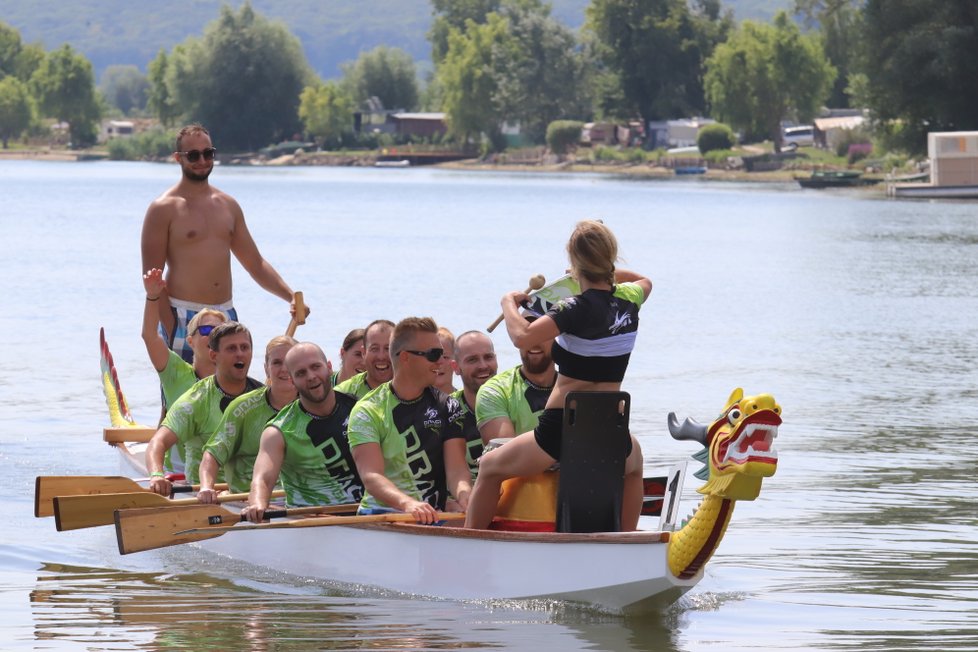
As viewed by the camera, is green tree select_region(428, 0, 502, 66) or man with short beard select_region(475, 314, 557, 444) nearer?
man with short beard select_region(475, 314, 557, 444)

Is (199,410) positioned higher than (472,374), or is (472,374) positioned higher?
(472,374)

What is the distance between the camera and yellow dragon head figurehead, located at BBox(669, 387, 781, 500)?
7141 millimetres

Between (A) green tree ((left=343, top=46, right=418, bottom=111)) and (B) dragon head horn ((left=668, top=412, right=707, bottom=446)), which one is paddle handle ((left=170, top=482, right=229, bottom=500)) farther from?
(A) green tree ((left=343, top=46, right=418, bottom=111))

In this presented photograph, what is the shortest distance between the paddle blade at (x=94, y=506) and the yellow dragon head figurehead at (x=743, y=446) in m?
3.29

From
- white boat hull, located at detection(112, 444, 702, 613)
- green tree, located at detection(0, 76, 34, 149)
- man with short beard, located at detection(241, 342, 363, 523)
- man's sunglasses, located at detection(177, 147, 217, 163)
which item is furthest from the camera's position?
green tree, located at detection(0, 76, 34, 149)

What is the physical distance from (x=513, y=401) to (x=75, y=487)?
109 inches

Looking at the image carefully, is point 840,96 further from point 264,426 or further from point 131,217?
point 264,426

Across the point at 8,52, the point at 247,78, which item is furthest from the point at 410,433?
the point at 8,52

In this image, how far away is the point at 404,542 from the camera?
8469mm

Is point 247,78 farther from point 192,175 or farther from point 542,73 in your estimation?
point 192,175

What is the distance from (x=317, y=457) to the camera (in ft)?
29.8

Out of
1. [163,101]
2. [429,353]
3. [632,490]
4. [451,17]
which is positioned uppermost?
[451,17]

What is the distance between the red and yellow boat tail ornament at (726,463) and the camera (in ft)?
23.5

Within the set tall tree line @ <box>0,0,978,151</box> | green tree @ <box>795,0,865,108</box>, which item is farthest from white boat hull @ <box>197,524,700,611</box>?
tall tree line @ <box>0,0,978,151</box>
